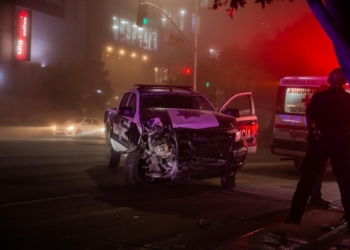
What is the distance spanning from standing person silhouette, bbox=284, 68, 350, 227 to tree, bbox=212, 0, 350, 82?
1.07m

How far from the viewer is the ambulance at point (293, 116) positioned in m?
12.8

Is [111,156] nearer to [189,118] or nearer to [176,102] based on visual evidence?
[176,102]

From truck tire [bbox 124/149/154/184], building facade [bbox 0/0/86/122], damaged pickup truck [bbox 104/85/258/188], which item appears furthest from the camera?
building facade [bbox 0/0/86/122]

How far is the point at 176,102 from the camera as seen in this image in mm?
11000

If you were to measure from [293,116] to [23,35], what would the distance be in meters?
35.9

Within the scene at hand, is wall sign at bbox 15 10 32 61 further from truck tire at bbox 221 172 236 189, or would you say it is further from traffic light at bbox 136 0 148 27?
truck tire at bbox 221 172 236 189

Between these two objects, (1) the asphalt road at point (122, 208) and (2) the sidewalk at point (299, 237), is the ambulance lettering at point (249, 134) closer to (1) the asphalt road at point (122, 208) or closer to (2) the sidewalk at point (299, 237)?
(1) the asphalt road at point (122, 208)

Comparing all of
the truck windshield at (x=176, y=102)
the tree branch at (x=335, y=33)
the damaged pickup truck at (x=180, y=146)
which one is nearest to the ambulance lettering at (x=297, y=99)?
the truck windshield at (x=176, y=102)

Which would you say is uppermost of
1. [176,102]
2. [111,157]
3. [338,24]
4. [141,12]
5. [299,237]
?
[141,12]

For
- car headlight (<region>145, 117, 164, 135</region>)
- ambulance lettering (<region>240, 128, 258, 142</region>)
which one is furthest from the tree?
ambulance lettering (<region>240, 128, 258, 142</region>)

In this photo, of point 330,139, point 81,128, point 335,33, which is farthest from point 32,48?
point 335,33

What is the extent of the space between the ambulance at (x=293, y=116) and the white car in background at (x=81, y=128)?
57.6 feet

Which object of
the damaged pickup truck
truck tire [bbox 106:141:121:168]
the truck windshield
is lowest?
truck tire [bbox 106:141:121:168]

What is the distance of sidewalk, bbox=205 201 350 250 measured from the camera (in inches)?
210
